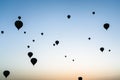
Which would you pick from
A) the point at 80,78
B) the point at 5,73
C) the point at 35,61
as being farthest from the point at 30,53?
the point at 80,78

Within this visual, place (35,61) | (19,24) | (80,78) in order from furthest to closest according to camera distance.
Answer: (35,61), (19,24), (80,78)

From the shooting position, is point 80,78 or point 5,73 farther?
point 5,73

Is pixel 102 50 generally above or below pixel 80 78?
above

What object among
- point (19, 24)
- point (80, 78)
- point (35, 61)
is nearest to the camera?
point (80, 78)

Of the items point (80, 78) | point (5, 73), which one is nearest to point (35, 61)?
point (5, 73)

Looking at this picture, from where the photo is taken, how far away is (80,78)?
1800cm

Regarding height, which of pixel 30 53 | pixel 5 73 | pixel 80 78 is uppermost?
pixel 30 53

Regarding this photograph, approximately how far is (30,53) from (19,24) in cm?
617

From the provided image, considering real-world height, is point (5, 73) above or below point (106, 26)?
below

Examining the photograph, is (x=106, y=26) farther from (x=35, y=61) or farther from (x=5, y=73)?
(x=5, y=73)

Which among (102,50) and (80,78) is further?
(102,50)

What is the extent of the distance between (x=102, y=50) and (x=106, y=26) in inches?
183

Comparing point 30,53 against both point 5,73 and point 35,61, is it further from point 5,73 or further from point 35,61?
point 5,73

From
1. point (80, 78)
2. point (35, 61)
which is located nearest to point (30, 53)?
point (35, 61)
